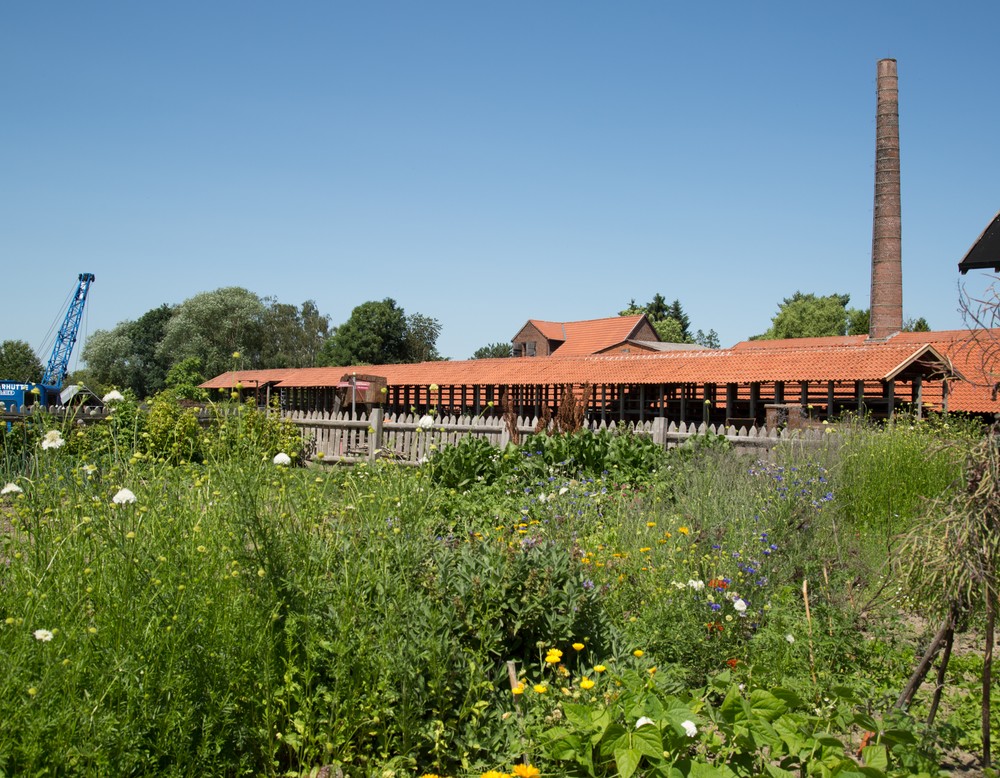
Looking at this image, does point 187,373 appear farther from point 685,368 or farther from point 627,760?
point 627,760

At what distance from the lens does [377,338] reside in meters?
60.0

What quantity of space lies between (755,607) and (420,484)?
5.93ft

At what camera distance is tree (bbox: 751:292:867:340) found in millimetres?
52312

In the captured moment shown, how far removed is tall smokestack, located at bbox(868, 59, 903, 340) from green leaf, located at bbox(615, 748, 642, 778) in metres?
26.1

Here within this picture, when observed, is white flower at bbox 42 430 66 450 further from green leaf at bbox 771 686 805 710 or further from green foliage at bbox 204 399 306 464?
green leaf at bbox 771 686 805 710

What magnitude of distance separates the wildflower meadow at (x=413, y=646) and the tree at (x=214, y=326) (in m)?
54.7

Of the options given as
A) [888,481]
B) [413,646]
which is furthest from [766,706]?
[888,481]

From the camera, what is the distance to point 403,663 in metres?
2.69

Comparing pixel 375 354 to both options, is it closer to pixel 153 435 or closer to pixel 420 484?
pixel 153 435

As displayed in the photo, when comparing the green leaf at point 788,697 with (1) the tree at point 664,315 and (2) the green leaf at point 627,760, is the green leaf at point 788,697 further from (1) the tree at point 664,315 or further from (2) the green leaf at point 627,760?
(1) the tree at point 664,315

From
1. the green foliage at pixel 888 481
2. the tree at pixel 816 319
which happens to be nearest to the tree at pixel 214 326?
the tree at pixel 816 319

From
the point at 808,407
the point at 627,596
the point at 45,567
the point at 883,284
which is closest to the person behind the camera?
the point at 45,567

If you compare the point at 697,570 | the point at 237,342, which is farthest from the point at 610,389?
the point at 237,342

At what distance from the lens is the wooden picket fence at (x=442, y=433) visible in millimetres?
10172
